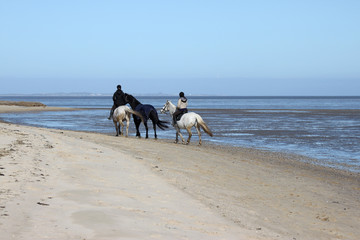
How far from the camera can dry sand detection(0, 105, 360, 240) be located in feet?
18.9

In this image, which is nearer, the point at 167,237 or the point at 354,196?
the point at 167,237

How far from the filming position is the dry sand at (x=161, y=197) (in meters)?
5.77

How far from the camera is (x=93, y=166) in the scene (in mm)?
10375

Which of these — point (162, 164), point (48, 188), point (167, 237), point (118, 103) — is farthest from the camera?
point (118, 103)

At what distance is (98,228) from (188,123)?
1443 cm

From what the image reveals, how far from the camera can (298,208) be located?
8.78m

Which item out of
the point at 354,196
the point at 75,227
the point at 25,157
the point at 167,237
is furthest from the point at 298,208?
the point at 25,157

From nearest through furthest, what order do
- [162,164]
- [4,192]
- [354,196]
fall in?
[4,192]
[354,196]
[162,164]

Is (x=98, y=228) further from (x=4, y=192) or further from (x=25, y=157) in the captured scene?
(x=25, y=157)

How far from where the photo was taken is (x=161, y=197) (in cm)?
784

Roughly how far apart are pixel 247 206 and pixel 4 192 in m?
3.71

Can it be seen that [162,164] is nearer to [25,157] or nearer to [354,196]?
[25,157]

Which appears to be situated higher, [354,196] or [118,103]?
[118,103]

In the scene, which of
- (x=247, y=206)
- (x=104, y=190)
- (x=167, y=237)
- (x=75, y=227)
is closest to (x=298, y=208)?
(x=247, y=206)
